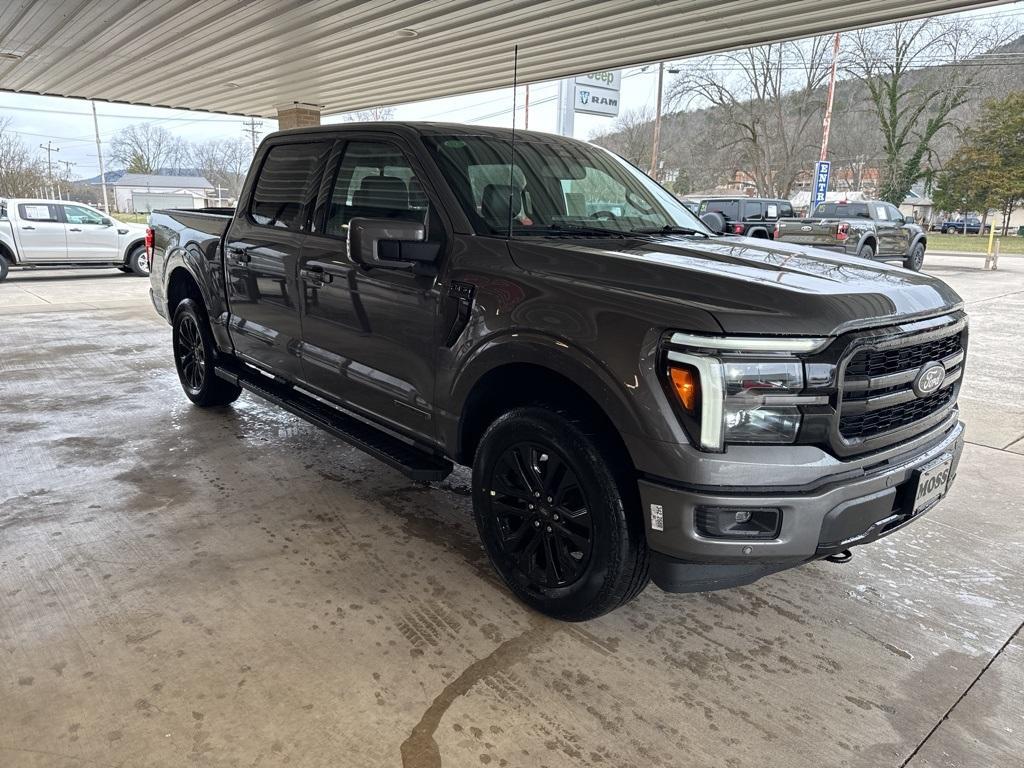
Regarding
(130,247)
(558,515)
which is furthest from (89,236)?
(558,515)

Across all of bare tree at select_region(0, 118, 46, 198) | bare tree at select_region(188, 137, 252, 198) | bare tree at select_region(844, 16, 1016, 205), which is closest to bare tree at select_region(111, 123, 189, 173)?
bare tree at select_region(188, 137, 252, 198)

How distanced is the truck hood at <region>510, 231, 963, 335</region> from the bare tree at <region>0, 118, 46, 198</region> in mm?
46685

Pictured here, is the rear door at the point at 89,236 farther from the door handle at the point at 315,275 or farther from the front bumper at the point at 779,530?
the front bumper at the point at 779,530

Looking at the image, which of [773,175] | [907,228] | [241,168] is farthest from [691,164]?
[241,168]

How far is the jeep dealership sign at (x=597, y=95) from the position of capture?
1665cm

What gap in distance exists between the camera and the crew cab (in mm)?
16188

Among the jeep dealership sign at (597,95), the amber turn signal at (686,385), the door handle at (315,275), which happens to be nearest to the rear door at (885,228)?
the jeep dealership sign at (597,95)

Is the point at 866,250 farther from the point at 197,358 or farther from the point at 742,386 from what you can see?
the point at 742,386

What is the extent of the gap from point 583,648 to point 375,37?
963cm

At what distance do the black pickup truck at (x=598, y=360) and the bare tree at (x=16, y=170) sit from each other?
4552cm

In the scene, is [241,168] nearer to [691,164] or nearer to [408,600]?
[691,164]

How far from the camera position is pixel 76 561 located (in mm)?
3111

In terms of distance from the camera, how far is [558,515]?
2592 mm

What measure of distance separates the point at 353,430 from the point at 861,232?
15996 millimetres
